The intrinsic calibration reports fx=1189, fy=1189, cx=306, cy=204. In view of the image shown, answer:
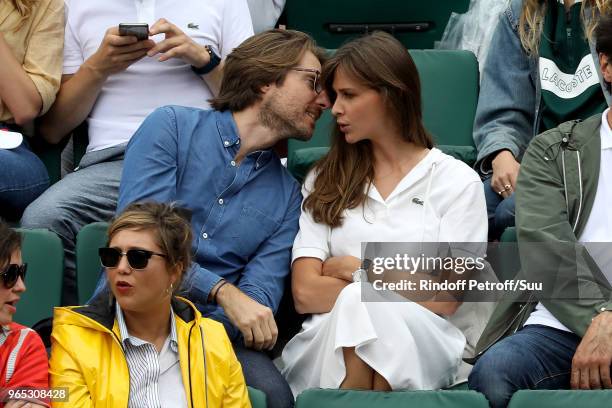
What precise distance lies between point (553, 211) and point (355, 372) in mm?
744

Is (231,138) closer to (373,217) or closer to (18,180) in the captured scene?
(373,217)

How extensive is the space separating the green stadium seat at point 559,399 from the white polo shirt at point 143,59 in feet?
5.53

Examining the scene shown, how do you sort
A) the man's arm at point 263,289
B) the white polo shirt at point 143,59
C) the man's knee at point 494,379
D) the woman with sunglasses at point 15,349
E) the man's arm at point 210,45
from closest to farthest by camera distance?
the woman with sunglasses at point 15,349
the man's knee at point 494,379
the man's arm at point 263,289
the man's arm at point 210,45
the white polo shirt at point 143,59

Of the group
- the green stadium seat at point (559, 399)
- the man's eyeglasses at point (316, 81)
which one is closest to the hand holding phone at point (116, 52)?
the man's eyeglasses at point (316, 81)

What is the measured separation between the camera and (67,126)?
408 centimetres

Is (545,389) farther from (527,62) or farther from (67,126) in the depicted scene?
(67,126)

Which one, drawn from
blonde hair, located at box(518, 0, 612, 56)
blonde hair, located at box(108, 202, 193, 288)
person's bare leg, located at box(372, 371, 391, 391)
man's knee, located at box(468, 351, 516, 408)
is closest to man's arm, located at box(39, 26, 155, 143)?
blonde hair, located at box(108, 202, 193, 288)

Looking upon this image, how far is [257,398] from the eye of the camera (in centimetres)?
296

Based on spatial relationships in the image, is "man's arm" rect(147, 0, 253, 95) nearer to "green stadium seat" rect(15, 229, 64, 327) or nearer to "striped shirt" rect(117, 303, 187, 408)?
"green stadium seat" rect(15, 229, 64, 327)

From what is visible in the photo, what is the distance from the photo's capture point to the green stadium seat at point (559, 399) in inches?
114

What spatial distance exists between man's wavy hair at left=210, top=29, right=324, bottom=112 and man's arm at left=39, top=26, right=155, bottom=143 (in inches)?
12.4

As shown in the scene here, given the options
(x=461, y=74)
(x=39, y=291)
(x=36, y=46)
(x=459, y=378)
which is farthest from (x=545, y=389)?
(x=36, y=46)

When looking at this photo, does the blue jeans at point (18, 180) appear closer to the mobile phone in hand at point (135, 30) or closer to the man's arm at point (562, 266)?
the mobile phone in hand at point (135, 30)

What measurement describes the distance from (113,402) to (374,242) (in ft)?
3.28
